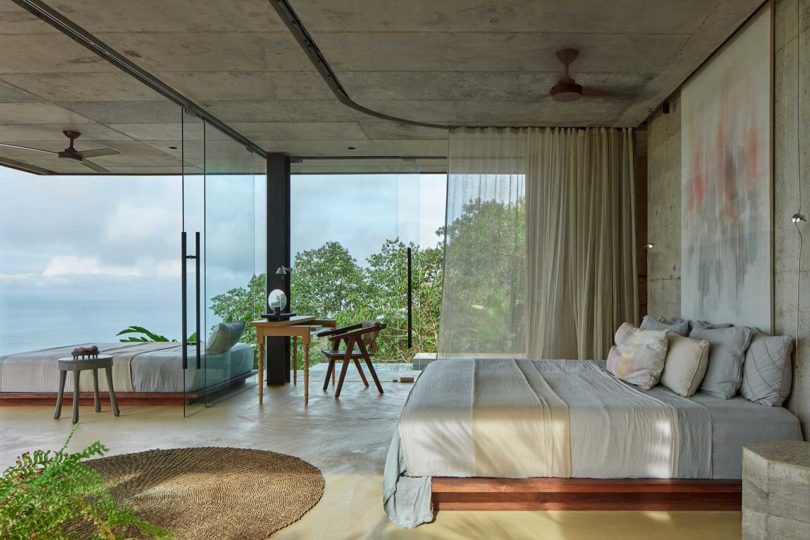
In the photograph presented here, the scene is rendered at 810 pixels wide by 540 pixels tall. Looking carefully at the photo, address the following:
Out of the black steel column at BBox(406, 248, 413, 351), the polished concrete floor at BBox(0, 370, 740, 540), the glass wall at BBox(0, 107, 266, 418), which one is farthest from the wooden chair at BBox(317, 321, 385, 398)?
the glass wall at BBox(0, 107, 266, 418)

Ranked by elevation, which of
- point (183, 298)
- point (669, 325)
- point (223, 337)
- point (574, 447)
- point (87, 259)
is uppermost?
point (87, 259)

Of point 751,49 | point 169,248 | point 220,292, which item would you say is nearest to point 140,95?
point 220,292

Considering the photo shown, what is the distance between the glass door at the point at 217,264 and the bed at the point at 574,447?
2909 mm

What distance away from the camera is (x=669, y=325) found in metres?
4.30

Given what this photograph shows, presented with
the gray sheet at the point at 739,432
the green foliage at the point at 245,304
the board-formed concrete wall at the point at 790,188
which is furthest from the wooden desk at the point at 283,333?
the board-formed concrete wall at the point at 790,188

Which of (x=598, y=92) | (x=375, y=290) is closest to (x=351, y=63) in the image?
(x=598, y=92)

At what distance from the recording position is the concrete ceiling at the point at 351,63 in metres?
3.28

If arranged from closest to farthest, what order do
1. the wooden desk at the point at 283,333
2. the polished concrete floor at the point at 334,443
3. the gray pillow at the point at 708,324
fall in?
the polished concrete floor at the point at 334,443 → the gray pillow at the point at 708,324 → the wooden desk at the point at 283,333

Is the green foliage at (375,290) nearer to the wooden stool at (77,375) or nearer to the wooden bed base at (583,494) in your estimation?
the wooden stool at (77,375)

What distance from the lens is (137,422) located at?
4789 mm

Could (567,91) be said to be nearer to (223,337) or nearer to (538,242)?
(538,242)

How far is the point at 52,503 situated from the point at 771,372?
3.18 m

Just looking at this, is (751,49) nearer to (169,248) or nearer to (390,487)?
(390,487)

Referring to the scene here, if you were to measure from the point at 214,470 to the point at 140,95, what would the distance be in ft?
9.78
